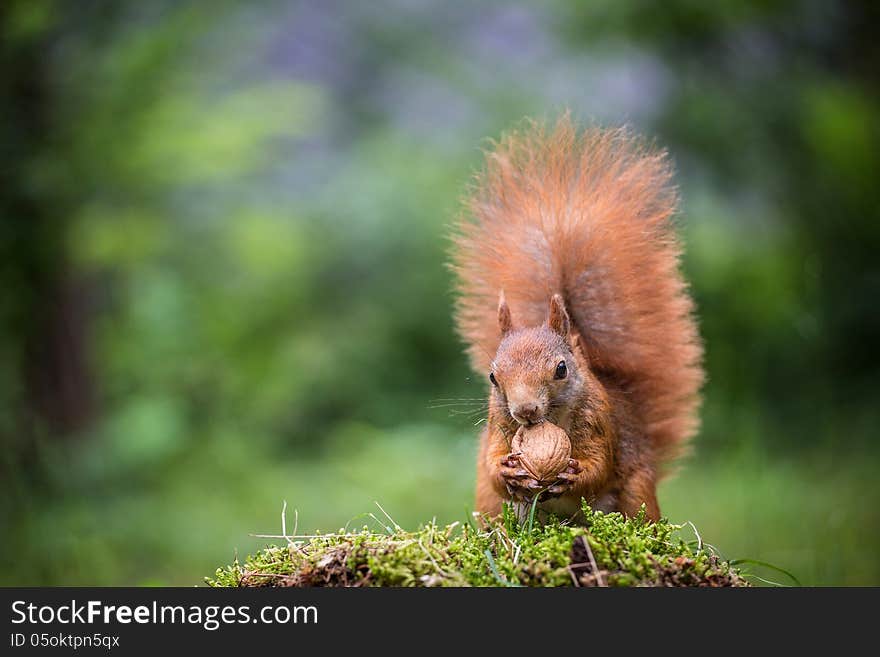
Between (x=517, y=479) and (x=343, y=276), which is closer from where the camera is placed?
(x=517, y=479)

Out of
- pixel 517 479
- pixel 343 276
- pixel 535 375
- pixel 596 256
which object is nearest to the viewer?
pixel 517 479

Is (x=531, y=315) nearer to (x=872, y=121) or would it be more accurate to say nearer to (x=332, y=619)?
(x=332, y=619)

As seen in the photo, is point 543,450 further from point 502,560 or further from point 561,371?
point 502,560

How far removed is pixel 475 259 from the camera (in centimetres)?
319

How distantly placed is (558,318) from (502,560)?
0.88m

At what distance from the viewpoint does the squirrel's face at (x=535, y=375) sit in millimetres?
2568

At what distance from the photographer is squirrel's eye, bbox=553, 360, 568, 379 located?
2635 millimetres

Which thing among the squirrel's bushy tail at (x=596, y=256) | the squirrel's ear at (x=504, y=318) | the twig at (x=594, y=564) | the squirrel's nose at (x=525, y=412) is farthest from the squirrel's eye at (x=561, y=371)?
the twig at (x=594, y=564)

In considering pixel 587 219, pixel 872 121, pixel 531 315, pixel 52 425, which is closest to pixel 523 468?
pixel 531 315

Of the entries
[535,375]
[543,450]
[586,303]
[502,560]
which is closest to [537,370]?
[535,375]

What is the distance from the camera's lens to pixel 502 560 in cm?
214

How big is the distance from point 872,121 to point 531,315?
467 centimetres

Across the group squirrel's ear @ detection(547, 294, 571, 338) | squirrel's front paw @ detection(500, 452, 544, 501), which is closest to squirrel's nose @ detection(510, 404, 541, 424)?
squirrel's front paw @ detection(500, 452, 544, 501)

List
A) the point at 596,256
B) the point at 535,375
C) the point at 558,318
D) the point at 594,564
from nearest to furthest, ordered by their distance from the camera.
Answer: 1. the point at 594,564
2. the point at 535,375
3. the point at 558,318
4. the point at 596,256
